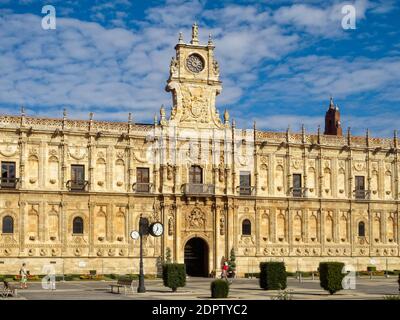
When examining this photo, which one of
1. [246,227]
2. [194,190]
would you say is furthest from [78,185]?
[246,227]

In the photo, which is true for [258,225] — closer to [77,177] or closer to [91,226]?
[91,226]

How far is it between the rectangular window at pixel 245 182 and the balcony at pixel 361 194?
460 inches

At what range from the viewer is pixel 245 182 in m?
65.1

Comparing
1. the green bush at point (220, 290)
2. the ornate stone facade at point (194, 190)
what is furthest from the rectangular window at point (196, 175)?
the green bush at point (220, 290)

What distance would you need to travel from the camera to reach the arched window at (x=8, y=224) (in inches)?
2224

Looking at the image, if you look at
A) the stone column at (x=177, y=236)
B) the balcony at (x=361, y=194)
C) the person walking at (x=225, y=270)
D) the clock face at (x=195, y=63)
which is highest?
the clock face at (x=195, y=63)

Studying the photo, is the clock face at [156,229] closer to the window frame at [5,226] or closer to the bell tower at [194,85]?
the window frame at [5,226]

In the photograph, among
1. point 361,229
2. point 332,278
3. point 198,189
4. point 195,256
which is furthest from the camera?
point 361,229

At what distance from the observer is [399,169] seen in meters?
71.6

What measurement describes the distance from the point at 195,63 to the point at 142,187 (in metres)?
12.7

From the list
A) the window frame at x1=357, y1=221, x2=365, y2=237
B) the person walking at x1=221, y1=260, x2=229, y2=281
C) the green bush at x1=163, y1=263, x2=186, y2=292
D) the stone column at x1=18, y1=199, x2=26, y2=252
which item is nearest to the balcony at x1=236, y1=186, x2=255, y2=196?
the person walking at x1=221, y1=260, x2=229, y2=281

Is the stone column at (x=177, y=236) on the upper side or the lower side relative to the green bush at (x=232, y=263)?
upper

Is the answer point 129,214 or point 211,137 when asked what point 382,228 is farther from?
point 129,214
